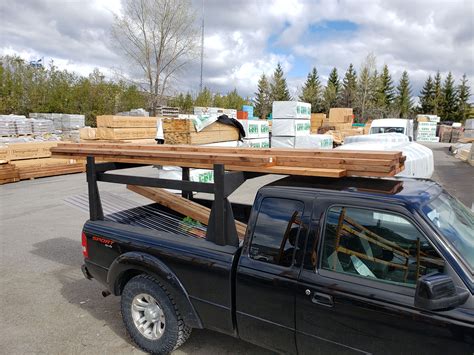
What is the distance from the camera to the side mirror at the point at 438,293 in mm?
1827

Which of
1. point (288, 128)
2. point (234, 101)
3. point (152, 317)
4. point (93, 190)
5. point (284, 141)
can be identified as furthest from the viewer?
point (234, 101)

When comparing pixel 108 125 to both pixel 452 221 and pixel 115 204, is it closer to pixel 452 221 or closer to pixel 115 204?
pixel 115 204

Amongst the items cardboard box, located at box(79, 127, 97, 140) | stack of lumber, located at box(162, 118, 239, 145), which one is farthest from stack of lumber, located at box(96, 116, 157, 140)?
stack of lumber, located at box(162, 118, 239, 145)

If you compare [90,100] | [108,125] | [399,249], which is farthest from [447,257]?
[90,100]

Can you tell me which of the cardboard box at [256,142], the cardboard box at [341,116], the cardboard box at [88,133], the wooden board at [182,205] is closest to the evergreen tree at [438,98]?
the cardboard box at [341,116]

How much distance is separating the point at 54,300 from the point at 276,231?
11.2 feet

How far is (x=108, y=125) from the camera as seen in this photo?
15.0 metres

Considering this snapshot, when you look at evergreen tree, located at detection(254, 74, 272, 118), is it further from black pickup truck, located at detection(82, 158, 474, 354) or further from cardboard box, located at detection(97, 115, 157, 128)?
black pickup truck, located at detection(82, 158, 474, 354)

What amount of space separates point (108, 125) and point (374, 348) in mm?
14735

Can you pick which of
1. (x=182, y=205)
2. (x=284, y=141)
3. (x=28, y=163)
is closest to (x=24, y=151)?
(x=28, y=163)

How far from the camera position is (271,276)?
2531 millimetres

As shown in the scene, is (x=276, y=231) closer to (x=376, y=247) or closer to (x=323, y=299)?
(x=323, y=299)

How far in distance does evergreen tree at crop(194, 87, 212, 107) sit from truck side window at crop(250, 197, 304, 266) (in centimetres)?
4039

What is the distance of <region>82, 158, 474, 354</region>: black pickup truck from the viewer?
203 cm
